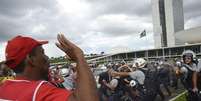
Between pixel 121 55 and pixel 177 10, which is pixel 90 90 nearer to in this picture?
pixel 121 55

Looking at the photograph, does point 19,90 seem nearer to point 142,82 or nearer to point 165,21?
point 142,82

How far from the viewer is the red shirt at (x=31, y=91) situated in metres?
2.54

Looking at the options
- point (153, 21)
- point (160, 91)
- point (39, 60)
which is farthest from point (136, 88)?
point (153, 21)

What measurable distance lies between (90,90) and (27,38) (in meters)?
0.57

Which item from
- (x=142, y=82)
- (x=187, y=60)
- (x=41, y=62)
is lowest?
(x=142, y=82)

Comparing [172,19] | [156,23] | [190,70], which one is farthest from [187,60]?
[156,23]

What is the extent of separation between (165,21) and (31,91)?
156 m

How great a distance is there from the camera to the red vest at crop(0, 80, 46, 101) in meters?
2.62

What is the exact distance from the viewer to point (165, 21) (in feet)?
516

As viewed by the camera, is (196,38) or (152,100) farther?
(196,38)

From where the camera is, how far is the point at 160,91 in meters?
17.4

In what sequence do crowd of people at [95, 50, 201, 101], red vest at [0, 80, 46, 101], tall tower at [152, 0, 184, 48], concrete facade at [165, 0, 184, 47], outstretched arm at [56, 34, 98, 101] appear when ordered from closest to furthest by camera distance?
outstretched arm at [56, 34, 98, 101]
red vest at [0, 80, 46, 101]
crowd of people at [95, 50, 201, 101]
concrete facade at [165, 0, 184, 47]
tall tower at [152, 0, 184, 48]

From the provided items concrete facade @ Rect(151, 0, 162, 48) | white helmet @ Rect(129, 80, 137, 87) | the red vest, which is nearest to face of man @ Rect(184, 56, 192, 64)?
white helmet @ Rect(129, 80, 137, 87)

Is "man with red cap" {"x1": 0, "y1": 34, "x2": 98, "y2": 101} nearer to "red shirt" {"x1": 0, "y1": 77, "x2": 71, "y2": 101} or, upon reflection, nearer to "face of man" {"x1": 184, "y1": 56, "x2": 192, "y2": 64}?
"red shirt" {"x1": 0, "y1": 77, "x2": 71, "y2": 101}
